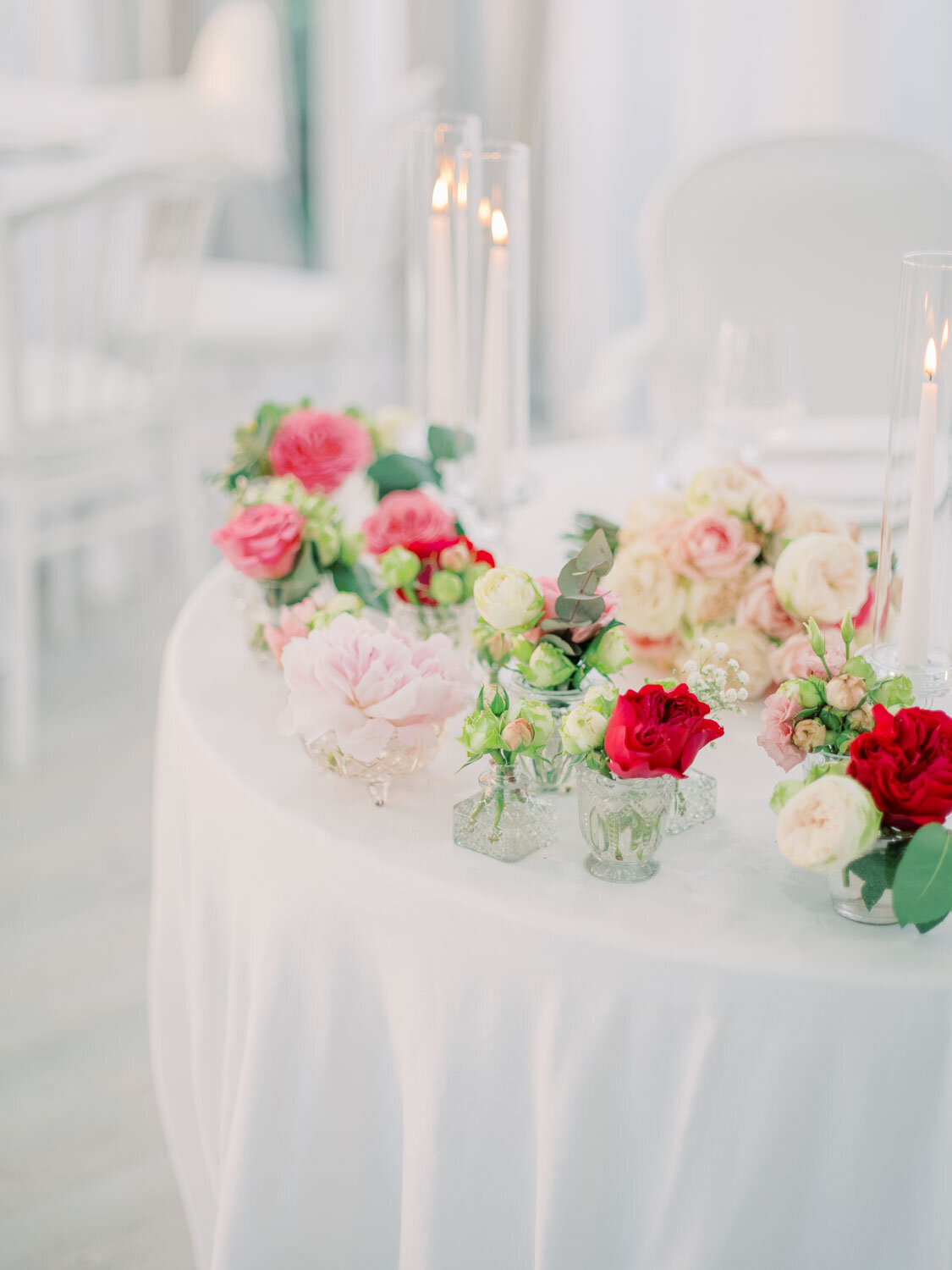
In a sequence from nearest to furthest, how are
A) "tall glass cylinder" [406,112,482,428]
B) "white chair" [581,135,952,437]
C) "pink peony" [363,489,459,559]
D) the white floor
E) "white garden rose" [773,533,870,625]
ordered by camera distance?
1. "white garden rose" [773,533,870,625]
2. "pink peony" [363,489,459,559]
3. "tall glass cylinder" [406,112,482,428]
4. the white floor
5. "white chair" [581,135,952,437]

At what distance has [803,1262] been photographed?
2.42ft

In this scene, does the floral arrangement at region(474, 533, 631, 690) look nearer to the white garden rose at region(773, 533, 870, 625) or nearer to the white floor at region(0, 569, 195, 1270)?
the white garden rose at region(773, 533, 870, 625)

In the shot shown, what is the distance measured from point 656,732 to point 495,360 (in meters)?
0.52

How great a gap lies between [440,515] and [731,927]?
469mm

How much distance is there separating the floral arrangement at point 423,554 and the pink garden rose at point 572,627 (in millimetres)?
135

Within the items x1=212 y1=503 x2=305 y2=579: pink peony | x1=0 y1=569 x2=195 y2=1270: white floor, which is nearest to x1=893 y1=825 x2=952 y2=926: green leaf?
x1=212 y1=503 x2=305 y2=579: pink peony

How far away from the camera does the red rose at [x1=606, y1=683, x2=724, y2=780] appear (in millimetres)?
721

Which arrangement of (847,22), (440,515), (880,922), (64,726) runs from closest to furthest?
(880,922) → (440,515) → (64,726) → (847,22)

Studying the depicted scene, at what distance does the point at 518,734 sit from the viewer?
80cm

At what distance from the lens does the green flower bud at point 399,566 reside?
3.35ft

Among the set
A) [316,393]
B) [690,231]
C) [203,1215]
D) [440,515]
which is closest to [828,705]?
[440,515]

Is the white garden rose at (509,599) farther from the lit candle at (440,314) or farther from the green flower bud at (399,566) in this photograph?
the lit candle at (440,314)

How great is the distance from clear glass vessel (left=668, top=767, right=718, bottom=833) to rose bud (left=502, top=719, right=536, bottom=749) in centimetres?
11

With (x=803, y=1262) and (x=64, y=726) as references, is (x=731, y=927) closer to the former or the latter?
(x=803, y=1262)
